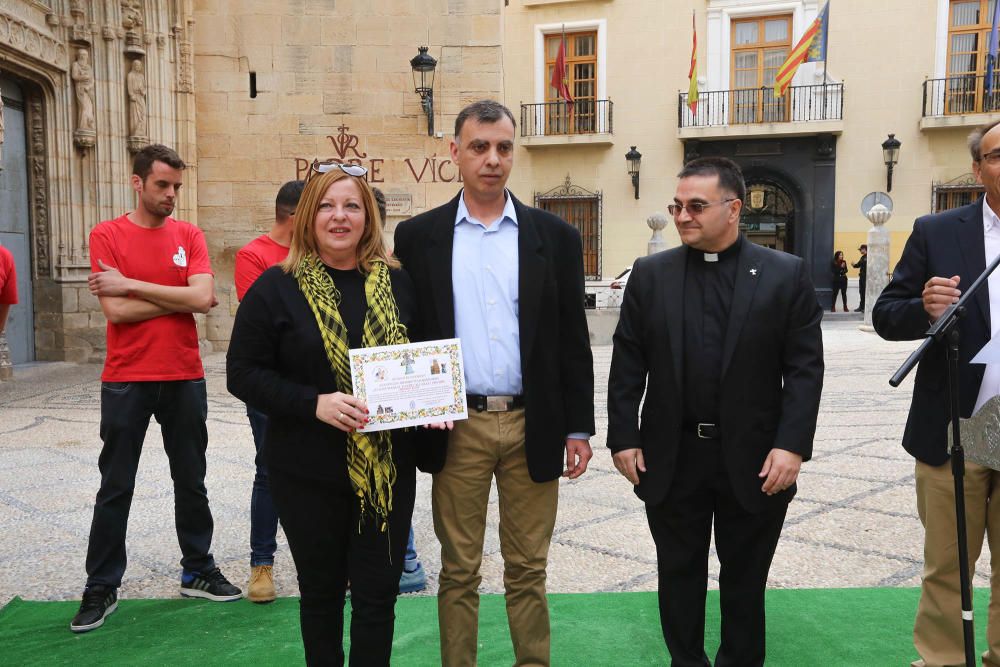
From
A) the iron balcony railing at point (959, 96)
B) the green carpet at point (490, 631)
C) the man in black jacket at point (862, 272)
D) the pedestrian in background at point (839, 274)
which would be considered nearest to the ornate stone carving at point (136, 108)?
the green carpet at point (490, 631)

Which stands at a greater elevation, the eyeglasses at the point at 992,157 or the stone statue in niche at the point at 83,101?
the stone statue in niche at the point at 83,101

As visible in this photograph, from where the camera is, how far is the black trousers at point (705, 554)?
2.48 meters

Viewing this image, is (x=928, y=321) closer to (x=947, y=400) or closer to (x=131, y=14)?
(x=947, y=400)

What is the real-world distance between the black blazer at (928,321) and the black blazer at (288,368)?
158 cm

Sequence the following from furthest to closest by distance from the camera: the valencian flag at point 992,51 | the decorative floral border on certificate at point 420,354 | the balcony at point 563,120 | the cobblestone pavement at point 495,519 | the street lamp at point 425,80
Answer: the balcony at point 563,120
the valencian flag at point 992,51
the street lamp at point 425,80
the cobblestone pavement at point 495,519
the decorative floral border on certificate at point 420,354

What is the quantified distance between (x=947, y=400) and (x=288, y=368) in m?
→ 1.93

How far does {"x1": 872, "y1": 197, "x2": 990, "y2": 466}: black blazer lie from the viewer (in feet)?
8.09

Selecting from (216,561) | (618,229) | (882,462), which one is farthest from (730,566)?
(618,229)

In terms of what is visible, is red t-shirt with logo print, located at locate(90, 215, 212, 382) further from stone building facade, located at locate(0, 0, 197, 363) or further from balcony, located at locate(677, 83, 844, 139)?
balcony, located at locate(677, 83, 844, 139)

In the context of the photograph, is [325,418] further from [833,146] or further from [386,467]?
[833,146]

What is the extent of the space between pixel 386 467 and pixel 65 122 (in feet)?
31.8

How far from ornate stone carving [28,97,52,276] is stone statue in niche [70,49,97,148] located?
40 cm

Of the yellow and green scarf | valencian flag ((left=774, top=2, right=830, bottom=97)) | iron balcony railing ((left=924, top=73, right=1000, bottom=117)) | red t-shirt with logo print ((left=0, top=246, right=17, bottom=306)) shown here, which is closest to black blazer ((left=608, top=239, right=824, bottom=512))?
the yellow and green scarf

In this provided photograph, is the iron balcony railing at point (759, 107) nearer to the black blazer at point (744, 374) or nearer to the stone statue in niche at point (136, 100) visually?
the stone statue in niche at point (136, 100)
